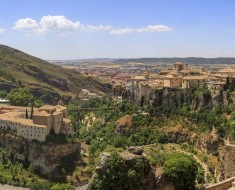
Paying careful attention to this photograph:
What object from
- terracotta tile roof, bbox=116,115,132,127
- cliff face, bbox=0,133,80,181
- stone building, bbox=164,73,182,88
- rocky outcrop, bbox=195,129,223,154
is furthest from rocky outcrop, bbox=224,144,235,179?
stone building, bbox=164,73,182,88

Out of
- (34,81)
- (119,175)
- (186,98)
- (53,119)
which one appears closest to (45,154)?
(53,119)

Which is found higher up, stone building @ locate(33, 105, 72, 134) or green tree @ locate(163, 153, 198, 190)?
green tree @ locate(163, 153, 198, 190)

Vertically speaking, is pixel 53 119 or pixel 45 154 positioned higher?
pixel 53 119

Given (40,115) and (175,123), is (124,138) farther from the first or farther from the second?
(40,115)

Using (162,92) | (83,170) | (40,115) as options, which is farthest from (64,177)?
(162,92)

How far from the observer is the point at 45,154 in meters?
77.3

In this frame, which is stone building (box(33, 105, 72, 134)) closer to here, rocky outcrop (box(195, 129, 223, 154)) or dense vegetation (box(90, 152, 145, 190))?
rocky outcrop (box(195, 129, 223, 154))

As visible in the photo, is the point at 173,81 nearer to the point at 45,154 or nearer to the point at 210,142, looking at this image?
the point at 210,142

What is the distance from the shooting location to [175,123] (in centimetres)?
8894

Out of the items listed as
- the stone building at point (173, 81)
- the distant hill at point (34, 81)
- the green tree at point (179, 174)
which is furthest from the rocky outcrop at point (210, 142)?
the distant hill at point (34, 81)

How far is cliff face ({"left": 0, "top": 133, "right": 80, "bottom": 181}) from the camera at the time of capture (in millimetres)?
77312

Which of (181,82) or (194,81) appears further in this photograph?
(181,82)

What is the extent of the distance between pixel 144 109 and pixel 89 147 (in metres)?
18.2

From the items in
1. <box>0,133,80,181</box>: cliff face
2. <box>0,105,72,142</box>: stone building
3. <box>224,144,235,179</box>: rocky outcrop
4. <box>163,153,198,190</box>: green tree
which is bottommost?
<box>0,133,80,181</box>: cliff face
